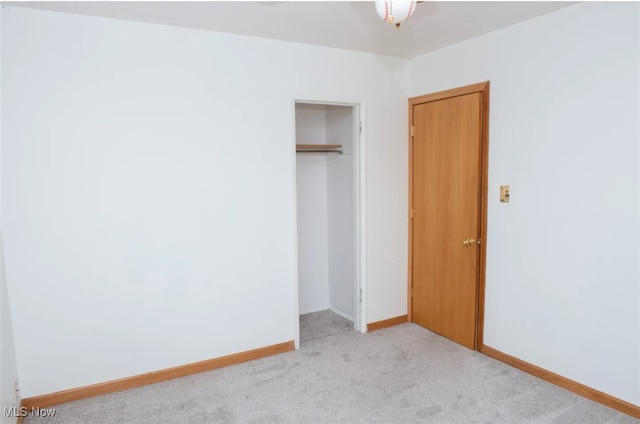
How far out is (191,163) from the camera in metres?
2.96

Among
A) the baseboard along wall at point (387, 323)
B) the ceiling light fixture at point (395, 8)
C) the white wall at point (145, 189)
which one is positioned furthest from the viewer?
the baseboard along wall at point (387, 323)

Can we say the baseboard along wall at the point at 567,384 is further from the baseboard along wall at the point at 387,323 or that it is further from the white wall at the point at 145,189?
the white wall at the point at 145,189

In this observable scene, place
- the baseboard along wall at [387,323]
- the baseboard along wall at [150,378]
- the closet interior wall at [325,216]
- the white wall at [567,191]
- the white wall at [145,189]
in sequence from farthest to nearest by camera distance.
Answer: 1. the closet interior wall at [325,216]
2. the baseboard along wall at [387,323]
3. the baseboard along wall at [150,378]
4. the white wall at [145,189]
5. the white wall at [567,191]

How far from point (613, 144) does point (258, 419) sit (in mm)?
2657

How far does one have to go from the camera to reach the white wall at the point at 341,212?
3.99 meters

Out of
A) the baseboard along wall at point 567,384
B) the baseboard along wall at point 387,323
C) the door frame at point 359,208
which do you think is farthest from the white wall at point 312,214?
the baseboard along wall at point 567,384

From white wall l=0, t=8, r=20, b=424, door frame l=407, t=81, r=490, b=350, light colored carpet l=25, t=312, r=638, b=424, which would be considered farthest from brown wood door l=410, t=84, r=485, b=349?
white wall l=0, t=8, r=20, b=424

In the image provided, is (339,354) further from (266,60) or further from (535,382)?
(266,60)

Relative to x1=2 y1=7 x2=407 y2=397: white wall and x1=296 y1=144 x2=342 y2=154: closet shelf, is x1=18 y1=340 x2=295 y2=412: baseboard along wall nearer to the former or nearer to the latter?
x1=2 y1=7 x2=407 y2=397: white wall

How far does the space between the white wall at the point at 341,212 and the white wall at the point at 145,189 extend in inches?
22.8

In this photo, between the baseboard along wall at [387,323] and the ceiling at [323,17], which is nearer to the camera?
the ceiling at [323,17]

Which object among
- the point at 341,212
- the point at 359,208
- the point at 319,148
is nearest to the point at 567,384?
the point at 359,208

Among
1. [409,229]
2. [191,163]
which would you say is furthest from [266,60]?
[409,229]

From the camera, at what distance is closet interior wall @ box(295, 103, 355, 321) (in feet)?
13.4
